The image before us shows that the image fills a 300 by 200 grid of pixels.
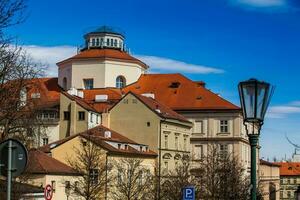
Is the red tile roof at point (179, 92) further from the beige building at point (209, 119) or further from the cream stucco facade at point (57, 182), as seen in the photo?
the cream stucco facade at point (57, 182)

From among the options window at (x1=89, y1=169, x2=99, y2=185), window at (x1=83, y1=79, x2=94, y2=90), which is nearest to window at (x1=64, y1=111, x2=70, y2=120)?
window at (x1=83, y1=79, x2=94, y2=90)

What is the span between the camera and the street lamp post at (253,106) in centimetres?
998

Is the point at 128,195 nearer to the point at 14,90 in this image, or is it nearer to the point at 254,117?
the point at 14,90

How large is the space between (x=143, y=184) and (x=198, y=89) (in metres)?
36.6

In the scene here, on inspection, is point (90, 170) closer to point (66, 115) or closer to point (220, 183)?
point (220, 183)

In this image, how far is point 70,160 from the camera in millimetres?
64812

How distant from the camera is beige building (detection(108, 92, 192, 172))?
7975cm

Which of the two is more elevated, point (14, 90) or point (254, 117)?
point (14, 90)

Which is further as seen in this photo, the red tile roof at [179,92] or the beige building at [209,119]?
the red tile roof at [179,92]

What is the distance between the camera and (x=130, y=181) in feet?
205

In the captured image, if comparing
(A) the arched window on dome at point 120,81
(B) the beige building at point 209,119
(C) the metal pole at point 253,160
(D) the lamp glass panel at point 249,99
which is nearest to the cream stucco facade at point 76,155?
(B) the beige building at point 209,119

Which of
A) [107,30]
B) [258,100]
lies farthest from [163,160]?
[258,100]

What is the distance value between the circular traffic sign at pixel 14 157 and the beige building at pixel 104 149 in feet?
158

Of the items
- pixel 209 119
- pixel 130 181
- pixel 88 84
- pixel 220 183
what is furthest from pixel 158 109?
pixel 220 183
